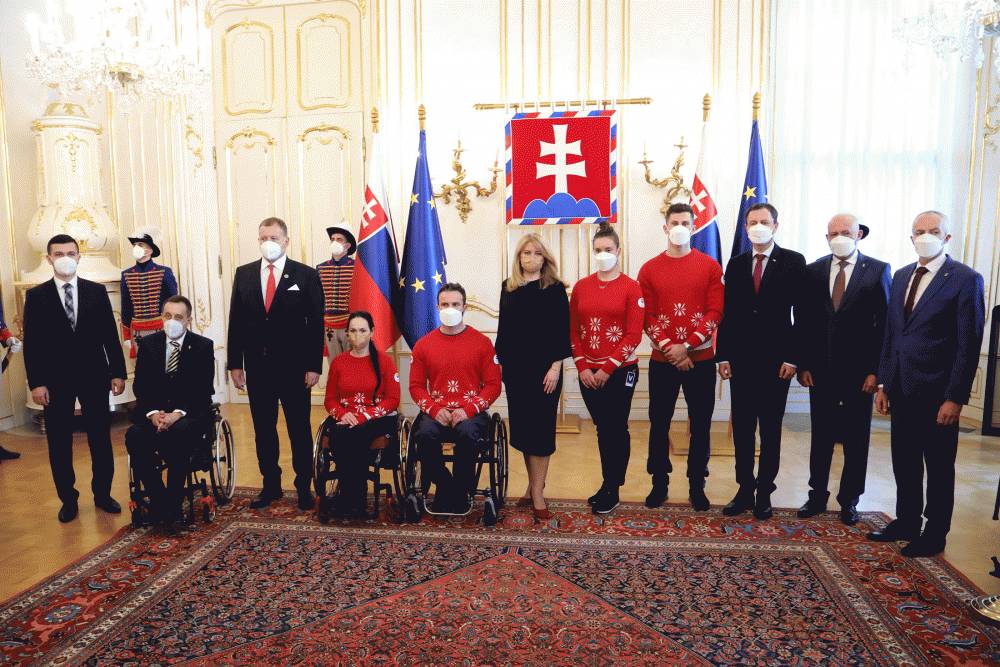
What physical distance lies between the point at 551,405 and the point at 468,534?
2.54ft

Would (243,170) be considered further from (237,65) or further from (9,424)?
(9,424)

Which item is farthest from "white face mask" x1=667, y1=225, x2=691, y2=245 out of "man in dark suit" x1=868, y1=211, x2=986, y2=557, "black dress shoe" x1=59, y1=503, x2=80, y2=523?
"black dress shoe" x1=59, y1=503, x2=80, y2=523

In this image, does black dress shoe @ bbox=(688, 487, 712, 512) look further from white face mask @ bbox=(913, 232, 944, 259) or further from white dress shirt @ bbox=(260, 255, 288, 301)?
white dress shirt @ bbox=(260, 255, 288, 301)

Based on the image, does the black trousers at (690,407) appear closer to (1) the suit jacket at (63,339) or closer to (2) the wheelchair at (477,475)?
(2) the wheelchair at (477,475)

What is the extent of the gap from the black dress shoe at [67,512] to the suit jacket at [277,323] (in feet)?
3.65

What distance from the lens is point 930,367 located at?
3207mm

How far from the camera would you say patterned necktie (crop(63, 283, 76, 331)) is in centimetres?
388

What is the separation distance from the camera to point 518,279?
3.72 m

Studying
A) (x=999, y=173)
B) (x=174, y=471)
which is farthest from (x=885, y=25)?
(x=174, y=471)

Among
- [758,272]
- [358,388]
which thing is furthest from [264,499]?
[758,272]

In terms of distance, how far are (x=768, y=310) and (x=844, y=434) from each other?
2.41 ft

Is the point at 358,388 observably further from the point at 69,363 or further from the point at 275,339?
the point at 69,363

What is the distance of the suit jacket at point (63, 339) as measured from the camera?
383cm

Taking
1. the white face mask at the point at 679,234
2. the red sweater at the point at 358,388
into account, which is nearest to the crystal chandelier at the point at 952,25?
the white face mask at the point at 679,234
